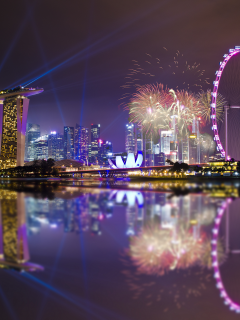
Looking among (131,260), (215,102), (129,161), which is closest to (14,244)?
(131,260)

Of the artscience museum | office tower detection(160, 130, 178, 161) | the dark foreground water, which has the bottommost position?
the dark foreground water

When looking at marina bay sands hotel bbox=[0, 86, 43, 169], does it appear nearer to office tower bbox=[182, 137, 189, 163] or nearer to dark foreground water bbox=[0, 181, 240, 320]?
office tower bbox=[182, 137, 189, 163]

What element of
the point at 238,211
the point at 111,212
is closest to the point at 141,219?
the point at 111,212

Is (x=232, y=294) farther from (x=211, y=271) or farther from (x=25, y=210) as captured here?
(x=25, y=210)

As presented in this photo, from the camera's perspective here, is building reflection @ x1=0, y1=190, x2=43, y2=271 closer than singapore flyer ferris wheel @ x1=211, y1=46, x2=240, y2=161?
Yes

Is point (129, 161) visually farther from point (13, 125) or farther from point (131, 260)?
point (131, 260)

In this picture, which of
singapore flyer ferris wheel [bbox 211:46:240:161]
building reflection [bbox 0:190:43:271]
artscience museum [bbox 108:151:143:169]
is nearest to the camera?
building reflection [bbox 0:190:43:271]

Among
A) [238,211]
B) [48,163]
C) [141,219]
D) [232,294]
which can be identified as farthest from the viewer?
[48,163]

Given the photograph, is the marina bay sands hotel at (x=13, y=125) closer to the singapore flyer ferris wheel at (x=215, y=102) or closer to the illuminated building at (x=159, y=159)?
the illuminated building at (x=159, y=159)

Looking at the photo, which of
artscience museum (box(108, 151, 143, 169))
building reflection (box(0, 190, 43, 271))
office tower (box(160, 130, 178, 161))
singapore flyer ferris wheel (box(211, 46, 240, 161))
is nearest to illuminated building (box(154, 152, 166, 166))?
office tower (box(160, 130, 178, 161))
